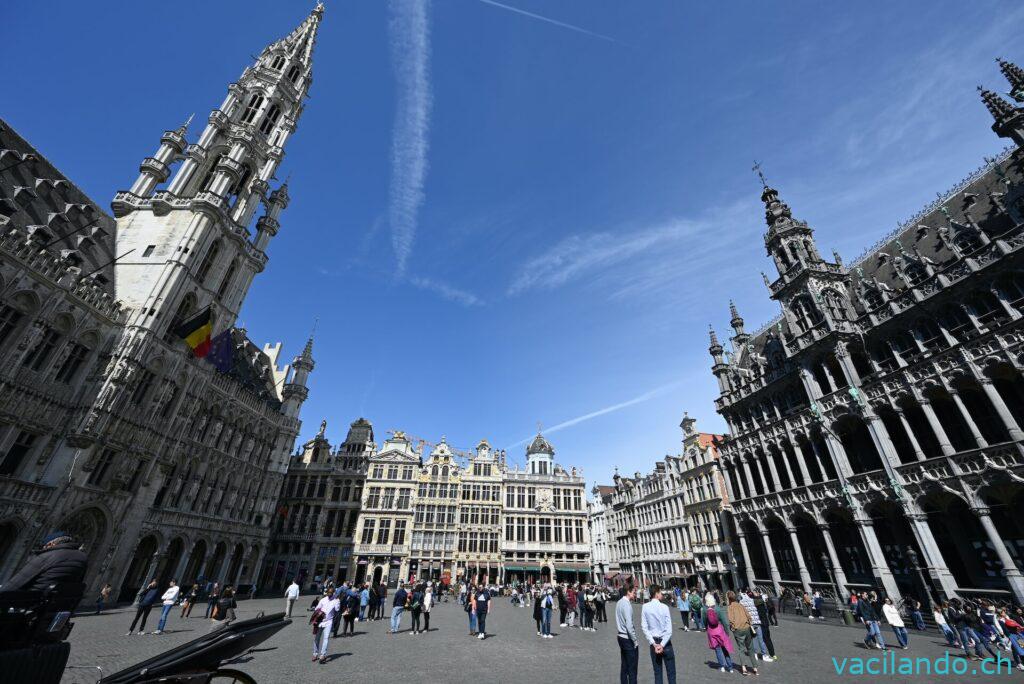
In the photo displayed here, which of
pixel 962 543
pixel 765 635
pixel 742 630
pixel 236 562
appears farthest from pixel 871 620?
pixel 236 562

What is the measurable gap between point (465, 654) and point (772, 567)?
27.0 m

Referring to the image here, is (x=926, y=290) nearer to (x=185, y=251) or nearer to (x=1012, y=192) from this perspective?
(x=1012, y=192)

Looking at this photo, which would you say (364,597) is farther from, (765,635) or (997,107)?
(997,107)

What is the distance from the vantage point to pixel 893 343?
2486 cm

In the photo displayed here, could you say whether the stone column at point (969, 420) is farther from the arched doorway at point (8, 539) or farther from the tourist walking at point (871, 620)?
the arched doorway at point (8, 539)

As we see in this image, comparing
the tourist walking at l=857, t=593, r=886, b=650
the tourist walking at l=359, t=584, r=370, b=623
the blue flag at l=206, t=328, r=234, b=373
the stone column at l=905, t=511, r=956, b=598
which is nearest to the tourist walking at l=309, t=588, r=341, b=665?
the tourist walking at l=359, t=584, r=370, b=623

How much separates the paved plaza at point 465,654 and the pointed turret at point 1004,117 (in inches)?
1000

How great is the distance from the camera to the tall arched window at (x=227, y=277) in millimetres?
34150

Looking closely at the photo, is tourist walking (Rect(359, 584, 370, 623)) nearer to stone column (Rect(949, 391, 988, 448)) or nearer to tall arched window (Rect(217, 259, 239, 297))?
tall arched window (Rect(217, 259, 239, 297))

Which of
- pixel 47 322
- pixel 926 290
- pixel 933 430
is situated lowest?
pixel 933 430

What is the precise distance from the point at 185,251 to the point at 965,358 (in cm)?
4691

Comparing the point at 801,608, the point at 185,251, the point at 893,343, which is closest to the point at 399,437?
the point at 185,251

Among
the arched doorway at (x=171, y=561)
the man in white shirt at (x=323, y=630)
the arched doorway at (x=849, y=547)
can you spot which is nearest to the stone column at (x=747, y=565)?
the arched doorway at (x=849, y=547)

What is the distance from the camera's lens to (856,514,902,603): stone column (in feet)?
74.2
